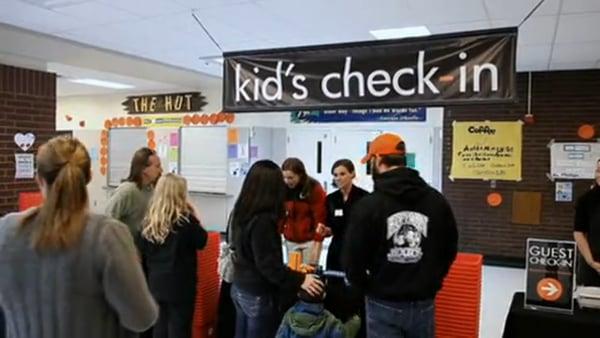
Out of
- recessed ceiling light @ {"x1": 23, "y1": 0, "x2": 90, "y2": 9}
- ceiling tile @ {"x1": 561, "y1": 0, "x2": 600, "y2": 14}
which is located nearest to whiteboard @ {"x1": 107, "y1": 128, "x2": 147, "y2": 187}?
recessed ceiling light @ {"x1": 23, "y1": 0, "x2": 90, "y2": 9}

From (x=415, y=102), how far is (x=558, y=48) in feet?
11.3

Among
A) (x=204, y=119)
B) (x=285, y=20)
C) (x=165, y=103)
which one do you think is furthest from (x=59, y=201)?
(x=165, y=103)

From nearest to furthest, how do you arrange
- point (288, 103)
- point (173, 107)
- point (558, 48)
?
1. point (288, 103)
2. point (558, 48)
3. point (173, 107)

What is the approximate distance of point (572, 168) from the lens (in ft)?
22.5

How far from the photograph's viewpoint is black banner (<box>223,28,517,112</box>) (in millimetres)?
3033

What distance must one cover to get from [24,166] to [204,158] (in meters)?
3.20

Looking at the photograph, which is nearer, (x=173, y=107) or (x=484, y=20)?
(x=484, y=20)

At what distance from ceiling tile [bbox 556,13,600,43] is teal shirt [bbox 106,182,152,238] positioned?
3778 mm

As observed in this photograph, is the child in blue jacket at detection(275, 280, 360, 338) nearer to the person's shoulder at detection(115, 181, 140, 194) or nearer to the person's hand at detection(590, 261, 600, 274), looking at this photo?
the person's shoulder at detection(115, 181, 140, 194)

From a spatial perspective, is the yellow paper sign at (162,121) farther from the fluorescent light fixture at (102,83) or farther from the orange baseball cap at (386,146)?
the orange baseball cap at (386,146)

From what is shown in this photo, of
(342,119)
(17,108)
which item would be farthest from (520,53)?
(17,108)

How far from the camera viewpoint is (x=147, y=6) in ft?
14.6

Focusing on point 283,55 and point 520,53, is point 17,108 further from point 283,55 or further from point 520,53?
point 520,53

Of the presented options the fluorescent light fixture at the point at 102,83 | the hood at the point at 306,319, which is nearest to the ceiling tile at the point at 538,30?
the hood at the point at 306,319
